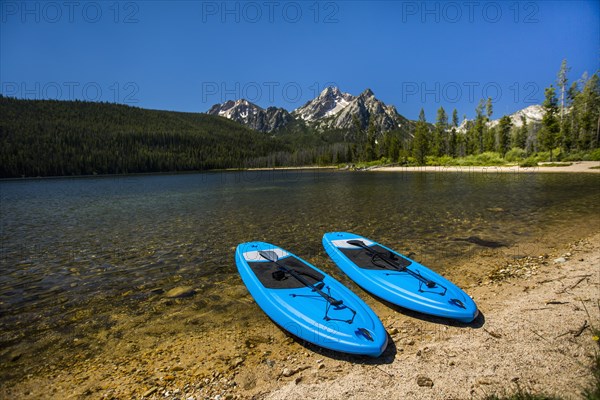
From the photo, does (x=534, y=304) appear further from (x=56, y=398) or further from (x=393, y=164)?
(x=393, y=164)

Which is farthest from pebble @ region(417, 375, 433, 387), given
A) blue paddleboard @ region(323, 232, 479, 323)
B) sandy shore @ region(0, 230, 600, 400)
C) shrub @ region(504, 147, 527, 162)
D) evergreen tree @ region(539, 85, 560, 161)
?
shrub @ region(504, 147, 527, 162)

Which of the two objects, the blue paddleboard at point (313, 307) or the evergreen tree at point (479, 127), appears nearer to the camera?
the blue paddleboard at point (313, 307)

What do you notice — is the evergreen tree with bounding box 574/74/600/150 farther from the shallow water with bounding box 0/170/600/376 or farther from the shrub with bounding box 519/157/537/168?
the shallow water with bounding box 0/170/600/376

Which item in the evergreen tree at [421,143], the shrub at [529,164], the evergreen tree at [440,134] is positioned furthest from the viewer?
the evergreen tree at [440,134]

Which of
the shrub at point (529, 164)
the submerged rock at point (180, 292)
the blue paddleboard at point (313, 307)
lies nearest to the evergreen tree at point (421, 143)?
the shrub at point (529, 164)

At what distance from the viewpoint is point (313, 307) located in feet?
23.1

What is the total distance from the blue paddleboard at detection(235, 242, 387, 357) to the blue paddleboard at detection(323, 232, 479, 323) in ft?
4.46

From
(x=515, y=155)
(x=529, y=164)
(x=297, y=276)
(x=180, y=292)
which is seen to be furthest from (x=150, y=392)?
(x=515, y=155)

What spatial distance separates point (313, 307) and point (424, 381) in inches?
114

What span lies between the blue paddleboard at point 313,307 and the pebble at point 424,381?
0.80 meters

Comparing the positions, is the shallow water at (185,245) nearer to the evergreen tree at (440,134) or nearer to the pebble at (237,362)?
the pebble at (237,362)

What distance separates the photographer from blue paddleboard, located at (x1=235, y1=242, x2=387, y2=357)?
5863 mm

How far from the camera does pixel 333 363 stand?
583 cm

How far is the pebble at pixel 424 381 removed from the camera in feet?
15.8
